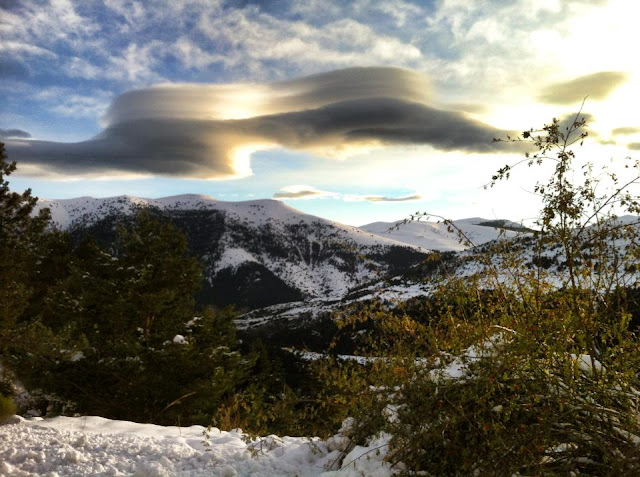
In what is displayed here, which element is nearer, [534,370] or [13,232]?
[534,370]

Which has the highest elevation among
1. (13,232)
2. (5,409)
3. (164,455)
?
(13,232)

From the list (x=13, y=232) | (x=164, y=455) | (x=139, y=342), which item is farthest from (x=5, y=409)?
(x=13, y=232)

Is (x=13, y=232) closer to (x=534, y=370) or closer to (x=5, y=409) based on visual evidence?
(x=5, y=409)

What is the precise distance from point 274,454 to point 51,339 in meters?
7.68

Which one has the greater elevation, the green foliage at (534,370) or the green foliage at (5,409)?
the green foliage at (534,370)

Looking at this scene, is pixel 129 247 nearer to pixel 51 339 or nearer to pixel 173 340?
pixel 173 340

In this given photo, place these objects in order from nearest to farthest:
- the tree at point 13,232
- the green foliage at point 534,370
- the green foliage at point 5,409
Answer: the green foliage at point 534,370, the green foliage at point 5,409, the tree at point 13,232

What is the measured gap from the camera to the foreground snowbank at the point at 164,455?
211 inches

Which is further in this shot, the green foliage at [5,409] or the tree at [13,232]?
the tree at [13,232]

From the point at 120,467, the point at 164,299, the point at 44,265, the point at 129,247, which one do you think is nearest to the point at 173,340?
the point at 164,299

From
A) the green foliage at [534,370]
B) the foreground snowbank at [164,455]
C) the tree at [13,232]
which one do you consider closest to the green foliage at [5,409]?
the foreground snowbank at [164,455]

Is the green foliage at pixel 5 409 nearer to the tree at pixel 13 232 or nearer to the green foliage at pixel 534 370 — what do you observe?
the green foliage at pixel 534 370

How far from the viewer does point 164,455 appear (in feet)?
19.5

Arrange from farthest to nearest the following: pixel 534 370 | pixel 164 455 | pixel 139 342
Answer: pixel 139 342 < pixel 164 455 < pixel 534 370
